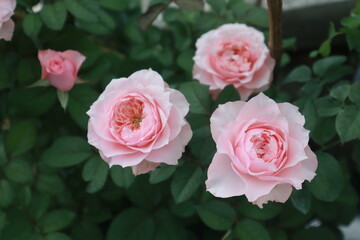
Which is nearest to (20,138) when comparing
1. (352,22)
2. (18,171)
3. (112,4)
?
(18,171)

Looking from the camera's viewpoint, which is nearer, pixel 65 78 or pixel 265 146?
pixel 265 146

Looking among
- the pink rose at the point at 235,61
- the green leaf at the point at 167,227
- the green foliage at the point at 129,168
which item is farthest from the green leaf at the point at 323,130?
the green leaf at the point at 167,227

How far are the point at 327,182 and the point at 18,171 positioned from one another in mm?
536

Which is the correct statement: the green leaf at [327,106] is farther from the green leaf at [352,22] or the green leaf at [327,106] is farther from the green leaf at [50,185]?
the green leaf at [50,185]

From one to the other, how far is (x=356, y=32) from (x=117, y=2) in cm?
45

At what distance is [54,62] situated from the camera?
0.78 m

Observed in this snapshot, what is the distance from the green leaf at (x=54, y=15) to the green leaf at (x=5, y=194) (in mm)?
293

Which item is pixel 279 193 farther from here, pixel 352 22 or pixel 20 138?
pixel 20 138

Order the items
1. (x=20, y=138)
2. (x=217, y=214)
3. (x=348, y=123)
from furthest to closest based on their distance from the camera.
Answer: (x=20, y=138) < (x=217, y=214) < (x=348, y=123)

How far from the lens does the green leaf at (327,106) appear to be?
752mm

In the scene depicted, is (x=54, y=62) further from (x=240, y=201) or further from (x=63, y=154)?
(x=240, y=201)

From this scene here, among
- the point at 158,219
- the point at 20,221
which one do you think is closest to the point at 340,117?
the point at 158,219

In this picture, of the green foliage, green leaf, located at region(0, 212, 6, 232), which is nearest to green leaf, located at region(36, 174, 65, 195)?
the green foliage

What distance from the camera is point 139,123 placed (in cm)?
65
